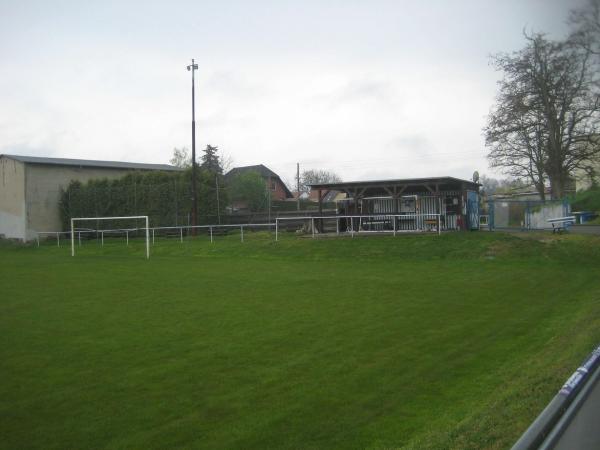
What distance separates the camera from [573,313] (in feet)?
31.3

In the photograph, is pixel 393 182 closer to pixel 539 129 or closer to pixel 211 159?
pixel 539 129

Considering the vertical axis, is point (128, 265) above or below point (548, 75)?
below

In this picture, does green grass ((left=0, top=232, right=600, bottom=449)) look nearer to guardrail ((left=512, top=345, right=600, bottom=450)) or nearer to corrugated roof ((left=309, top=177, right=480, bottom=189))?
guardrail ((left=512, top=345, right=600, bottom=450))

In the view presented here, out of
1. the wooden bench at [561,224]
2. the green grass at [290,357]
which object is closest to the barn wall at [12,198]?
the green grass at [290,357]

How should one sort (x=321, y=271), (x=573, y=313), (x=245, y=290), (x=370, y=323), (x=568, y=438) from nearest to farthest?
(x=568, y=438) → (x=370, y=323) → (x=573, y=313) → (x=245, y=290) → (x=321, y=271)

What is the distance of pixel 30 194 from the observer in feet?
128

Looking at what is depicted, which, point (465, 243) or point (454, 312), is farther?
point (465, 243)

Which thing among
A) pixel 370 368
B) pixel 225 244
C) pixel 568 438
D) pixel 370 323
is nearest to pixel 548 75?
pixel 225 244

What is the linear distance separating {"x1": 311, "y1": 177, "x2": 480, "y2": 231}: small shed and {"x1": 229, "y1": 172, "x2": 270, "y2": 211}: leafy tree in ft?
71.6

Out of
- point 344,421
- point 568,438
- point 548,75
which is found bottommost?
point 344,421

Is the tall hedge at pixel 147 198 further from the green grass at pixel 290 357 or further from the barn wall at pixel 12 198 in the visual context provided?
the green grass at pixel 290 357

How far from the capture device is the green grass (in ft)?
14.9

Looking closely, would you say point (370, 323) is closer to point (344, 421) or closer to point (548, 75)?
point (344, 421)

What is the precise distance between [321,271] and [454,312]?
774 cm
